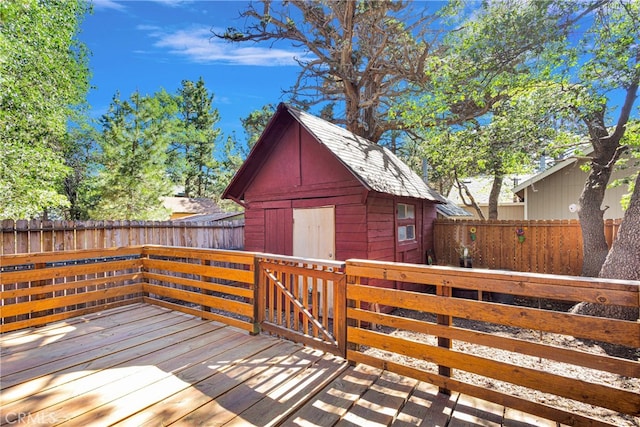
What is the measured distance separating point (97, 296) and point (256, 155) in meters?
3.96

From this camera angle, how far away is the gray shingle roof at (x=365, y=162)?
571 centimetres

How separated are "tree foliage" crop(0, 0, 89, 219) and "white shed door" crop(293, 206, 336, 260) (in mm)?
7943

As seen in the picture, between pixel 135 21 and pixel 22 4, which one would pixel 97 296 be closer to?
pixel 22 4

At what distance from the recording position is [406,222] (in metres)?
7.36

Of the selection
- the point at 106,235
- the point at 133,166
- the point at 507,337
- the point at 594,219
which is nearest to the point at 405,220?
the point at 594,219

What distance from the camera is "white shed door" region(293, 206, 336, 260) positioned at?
617cm

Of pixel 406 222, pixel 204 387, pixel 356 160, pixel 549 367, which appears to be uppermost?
pixel 356 160

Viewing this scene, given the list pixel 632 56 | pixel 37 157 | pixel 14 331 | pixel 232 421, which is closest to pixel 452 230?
pixel 632 56

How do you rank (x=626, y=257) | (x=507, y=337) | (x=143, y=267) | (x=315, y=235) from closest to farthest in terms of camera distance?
(x=507, y=337) → (x=626, y=257) → (x=143, y=267) → (x=315, y=235)

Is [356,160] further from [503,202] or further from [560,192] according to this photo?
[503,202]

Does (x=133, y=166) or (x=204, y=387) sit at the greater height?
(x=133, y=166)

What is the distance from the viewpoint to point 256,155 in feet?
23.1

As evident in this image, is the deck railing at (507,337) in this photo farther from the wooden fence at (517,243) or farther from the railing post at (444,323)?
the wooden fence at (517,243)

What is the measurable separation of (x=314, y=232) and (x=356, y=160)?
66.1 inches
